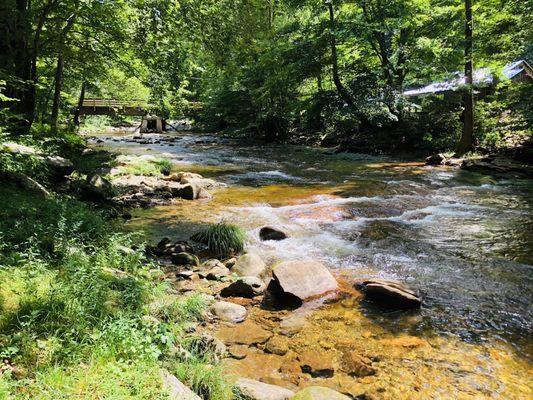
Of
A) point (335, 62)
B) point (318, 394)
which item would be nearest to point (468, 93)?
point (335, 62)

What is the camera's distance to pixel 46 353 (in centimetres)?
296

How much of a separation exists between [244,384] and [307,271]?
2.47 meters

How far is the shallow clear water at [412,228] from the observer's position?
16.3ft

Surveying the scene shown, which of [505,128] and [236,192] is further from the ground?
[505,128]

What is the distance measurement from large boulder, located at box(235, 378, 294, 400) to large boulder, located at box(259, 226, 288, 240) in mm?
4342

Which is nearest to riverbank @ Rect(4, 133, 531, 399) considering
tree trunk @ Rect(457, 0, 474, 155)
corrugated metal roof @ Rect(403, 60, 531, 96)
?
tree trunk @ Rect(457, 0, 474, 155)

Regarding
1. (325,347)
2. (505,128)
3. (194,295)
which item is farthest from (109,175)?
(505,128)

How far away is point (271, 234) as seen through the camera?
7.84 metres

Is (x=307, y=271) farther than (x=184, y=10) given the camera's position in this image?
No

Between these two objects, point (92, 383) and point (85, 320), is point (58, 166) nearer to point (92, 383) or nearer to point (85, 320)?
point (85, 320)

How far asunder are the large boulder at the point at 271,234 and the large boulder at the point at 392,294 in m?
2.60

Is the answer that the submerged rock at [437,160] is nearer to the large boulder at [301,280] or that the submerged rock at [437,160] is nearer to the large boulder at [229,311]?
the large boulder at [301,280]

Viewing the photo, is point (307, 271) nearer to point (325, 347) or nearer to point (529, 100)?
point (325, 347)

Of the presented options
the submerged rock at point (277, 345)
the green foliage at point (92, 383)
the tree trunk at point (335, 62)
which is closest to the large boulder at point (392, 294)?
the submerged rock at point (277, 345)
